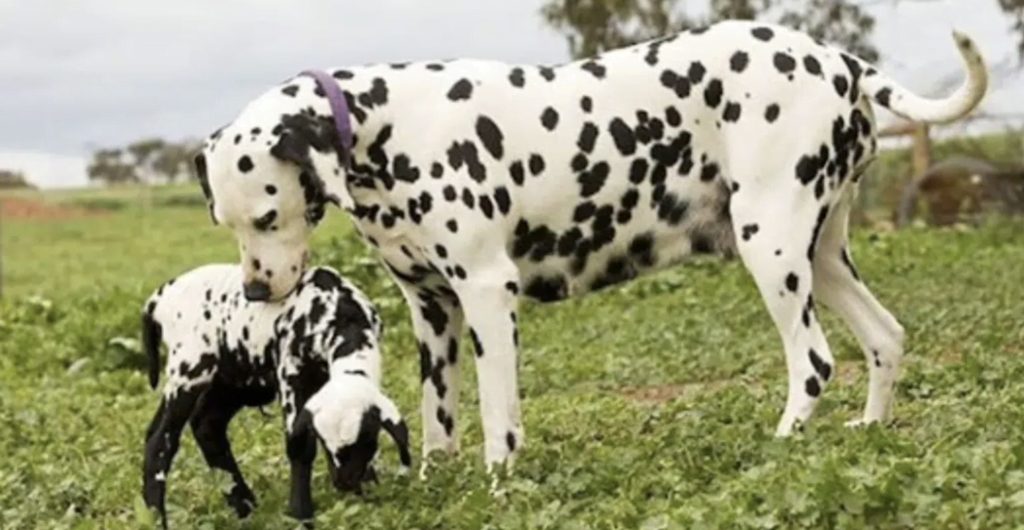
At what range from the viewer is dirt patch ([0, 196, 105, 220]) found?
4472 centimetres

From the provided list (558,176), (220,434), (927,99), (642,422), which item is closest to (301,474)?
(220,434)

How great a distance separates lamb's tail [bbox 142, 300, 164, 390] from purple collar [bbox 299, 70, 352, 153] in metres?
1.21

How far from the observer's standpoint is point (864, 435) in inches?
263

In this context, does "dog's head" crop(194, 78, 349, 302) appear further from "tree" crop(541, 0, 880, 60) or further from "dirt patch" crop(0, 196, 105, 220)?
"dirt patch" crop(0, 196, 105, 220)

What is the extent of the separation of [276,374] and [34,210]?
39785 mm

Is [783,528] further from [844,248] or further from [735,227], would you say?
[844,248]

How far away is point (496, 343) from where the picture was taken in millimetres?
7488

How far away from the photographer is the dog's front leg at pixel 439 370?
805 centimetres

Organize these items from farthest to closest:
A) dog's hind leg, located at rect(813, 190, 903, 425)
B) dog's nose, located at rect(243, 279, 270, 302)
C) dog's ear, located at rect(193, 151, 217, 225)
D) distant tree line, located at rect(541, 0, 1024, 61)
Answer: distant tree line, located at rect(541, 0, 1024, 61) → dog's hind leg, located at rect(813, 190, 903, 425) → dog's ear, located at rect(193, 151, 217, 225) → dog's nose, located at rect(243, 279, 270, 302)

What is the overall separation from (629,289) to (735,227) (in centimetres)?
968

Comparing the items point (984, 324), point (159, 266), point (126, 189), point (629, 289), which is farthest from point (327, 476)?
point (126, 189)

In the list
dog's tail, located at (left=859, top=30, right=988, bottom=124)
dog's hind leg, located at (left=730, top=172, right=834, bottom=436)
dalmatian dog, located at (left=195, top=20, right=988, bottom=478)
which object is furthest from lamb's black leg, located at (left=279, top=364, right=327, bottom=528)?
→ dog's tail, located at (left=859, top=30, right=988, bottom=124)

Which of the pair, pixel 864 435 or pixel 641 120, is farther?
pixel 641 120

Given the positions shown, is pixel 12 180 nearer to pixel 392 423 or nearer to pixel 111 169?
pixel 111 169
